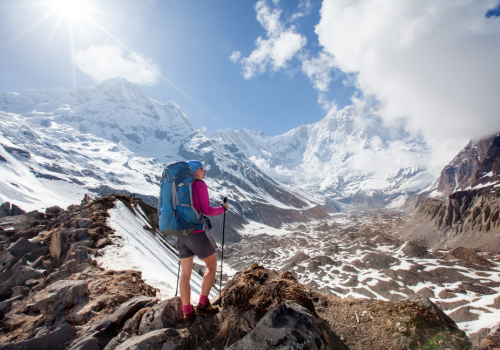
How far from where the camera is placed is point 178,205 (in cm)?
450

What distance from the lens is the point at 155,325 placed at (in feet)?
13.5

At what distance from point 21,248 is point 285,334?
11702 mm

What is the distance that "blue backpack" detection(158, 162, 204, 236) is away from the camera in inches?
175

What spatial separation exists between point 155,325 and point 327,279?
219 ft

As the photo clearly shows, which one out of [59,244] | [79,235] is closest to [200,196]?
[59,244]

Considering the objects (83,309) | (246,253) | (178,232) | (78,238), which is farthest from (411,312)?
Answer: (246,253)

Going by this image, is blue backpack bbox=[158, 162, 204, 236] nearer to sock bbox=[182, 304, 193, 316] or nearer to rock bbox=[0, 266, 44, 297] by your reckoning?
sock bbox=[182, 304, 193, 316]

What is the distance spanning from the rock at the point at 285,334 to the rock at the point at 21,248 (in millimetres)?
10712

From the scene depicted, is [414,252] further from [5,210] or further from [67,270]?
[5,210]

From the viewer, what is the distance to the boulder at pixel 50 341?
4.07m

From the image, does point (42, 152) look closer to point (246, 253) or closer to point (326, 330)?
point (246, 253)

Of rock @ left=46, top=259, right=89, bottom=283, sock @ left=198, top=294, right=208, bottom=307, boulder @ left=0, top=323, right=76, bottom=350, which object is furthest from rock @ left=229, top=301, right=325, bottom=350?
rock @ left=46, top=259, right=89, bottom=283

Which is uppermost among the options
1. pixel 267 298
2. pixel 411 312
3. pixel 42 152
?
pixel 42 152

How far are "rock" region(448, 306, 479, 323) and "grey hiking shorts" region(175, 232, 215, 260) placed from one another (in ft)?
148
